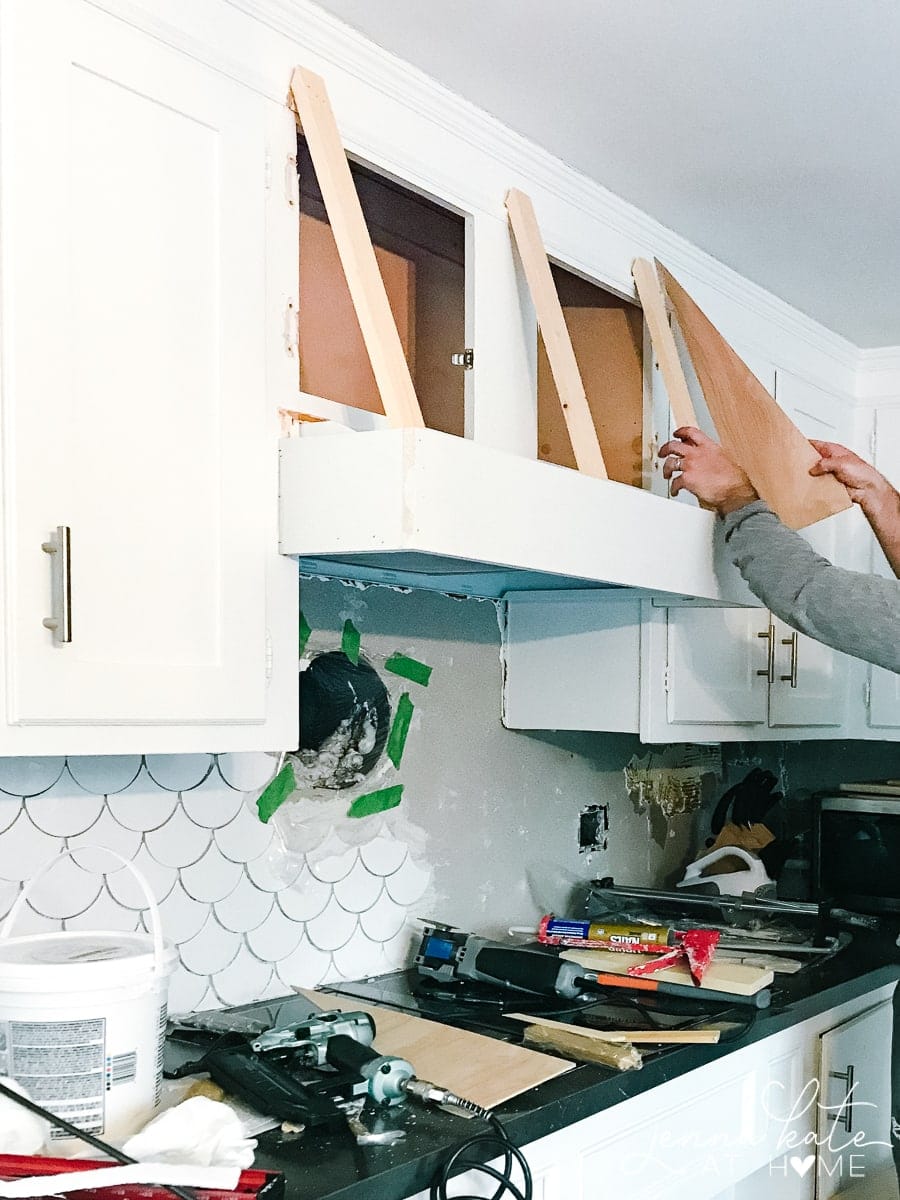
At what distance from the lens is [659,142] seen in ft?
6.61

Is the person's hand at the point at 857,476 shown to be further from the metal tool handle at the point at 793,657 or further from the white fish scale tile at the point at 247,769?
the white fish scale tile at the point at 247,769

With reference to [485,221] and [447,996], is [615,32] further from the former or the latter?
[447,996]

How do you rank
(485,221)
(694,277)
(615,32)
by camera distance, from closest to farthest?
(615,32) < (485,221) < (694,277)

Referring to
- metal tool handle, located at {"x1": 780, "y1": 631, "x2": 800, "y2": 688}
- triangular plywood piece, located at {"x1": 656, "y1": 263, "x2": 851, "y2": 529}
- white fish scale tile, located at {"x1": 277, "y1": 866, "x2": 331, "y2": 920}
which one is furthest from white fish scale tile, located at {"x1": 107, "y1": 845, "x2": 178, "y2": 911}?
metal tool handle, located at {"x1": 780, "y1": 631, "x2": 800, "y2": 688}

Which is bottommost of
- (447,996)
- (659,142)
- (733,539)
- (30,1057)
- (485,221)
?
(447,996)

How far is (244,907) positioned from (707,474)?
1081mm

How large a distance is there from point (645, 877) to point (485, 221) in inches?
66.8

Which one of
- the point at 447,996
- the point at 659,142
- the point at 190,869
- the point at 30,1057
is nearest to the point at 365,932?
the point at 447,996

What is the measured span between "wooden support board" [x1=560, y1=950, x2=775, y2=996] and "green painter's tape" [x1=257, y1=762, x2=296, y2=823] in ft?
1.94

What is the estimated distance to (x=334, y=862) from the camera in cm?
207

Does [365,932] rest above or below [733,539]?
below

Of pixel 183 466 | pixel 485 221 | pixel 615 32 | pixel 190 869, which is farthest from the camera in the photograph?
pixel 485 221

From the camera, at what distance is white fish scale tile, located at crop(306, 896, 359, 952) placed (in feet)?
6.67

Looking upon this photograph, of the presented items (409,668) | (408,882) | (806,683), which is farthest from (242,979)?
(806,683)
